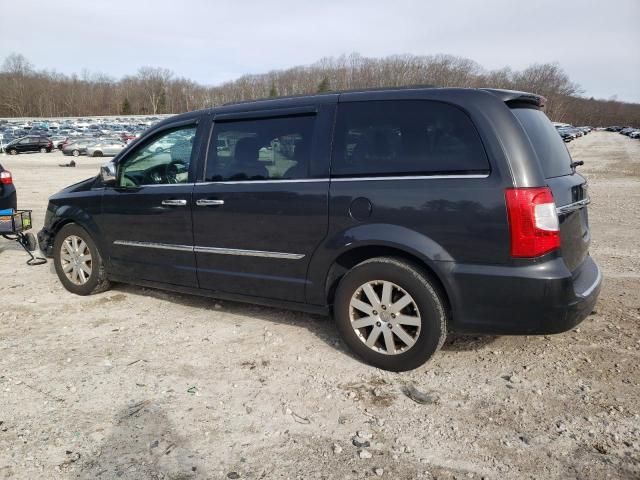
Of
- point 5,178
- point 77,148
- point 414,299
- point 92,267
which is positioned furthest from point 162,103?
point 414,299

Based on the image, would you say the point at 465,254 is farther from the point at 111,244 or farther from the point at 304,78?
the point at 304,78

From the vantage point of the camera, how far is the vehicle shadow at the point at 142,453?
→ 2510mm

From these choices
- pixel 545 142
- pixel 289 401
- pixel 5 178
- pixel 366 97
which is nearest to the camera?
pixel 289 401

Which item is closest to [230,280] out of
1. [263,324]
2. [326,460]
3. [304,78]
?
[263,324]

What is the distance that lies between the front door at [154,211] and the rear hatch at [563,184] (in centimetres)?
275

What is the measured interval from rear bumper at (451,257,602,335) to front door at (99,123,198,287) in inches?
94.3

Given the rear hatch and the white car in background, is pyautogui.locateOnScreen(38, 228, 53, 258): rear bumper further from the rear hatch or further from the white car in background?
the white car in background

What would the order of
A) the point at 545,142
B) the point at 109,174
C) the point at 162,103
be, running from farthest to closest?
the point at 162,103
the point at 109,174
the point at 545,142

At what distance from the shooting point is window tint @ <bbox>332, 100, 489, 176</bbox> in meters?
3.13

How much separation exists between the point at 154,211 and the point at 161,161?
501 millimetres

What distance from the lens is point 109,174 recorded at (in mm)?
4766

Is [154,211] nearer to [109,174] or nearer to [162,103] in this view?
[109,174]

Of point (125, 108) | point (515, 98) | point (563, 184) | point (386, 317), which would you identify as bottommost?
point (386, 317)

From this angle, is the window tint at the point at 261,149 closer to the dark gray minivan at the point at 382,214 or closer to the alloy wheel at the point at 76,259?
the dark gray minivan at the point at 382,214
